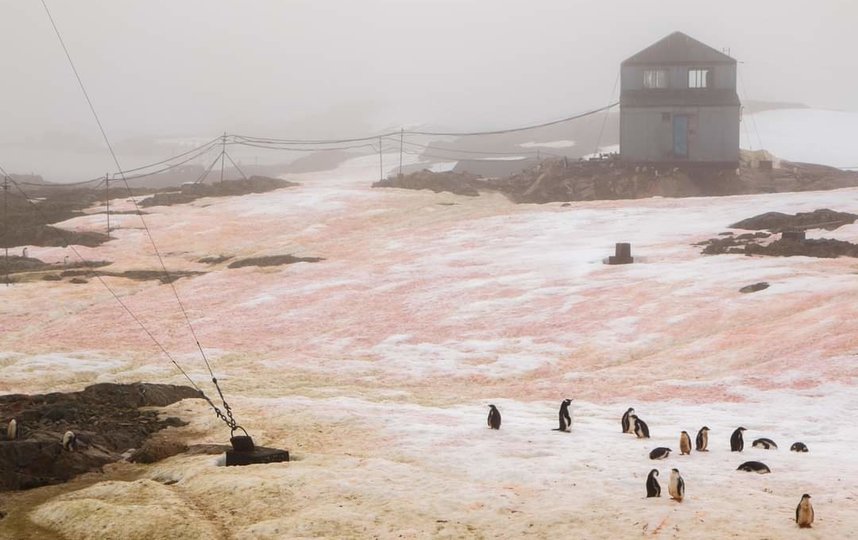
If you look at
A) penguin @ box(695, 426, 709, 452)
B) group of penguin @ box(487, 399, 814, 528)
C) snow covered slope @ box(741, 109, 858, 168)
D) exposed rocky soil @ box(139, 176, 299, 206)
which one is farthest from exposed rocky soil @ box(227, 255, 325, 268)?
snow covered slope @ box(741, 109, 858, 168)

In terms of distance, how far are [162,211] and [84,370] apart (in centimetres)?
5324

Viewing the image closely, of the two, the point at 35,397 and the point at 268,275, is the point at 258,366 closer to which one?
the point at 35,397

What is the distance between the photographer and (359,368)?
43.4 metres

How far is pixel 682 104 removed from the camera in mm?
97500

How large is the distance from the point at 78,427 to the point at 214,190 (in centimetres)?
7792

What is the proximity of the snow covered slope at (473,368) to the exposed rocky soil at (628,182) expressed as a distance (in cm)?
1054

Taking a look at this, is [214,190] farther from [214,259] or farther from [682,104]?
[682,104]

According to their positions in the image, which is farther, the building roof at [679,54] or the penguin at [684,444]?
the building roof at [679,54]

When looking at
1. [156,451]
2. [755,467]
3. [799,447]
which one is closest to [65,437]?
[156,451]

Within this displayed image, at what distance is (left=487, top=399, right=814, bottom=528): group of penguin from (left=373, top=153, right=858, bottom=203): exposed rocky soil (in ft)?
220

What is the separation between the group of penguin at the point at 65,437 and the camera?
92.1ft

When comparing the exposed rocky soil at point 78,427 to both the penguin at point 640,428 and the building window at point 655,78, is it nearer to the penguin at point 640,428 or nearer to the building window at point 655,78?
the penguin at point 640,428

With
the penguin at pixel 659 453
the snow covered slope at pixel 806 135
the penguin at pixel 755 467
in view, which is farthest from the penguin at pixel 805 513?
the snow covered slope at pixel 806 135

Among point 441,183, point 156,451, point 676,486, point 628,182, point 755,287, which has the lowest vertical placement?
point 156,451
